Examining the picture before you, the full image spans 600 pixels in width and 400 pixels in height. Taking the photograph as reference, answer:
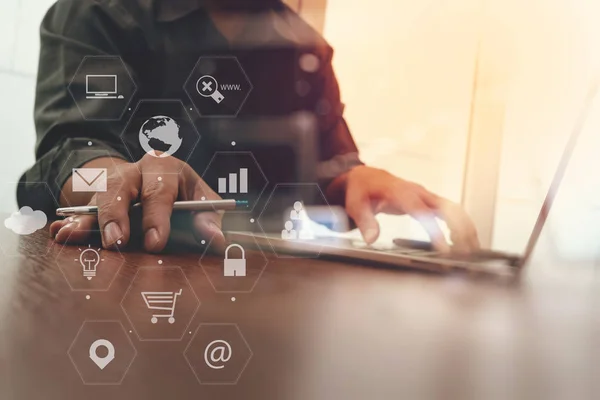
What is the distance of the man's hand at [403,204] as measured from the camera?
392 millimetres

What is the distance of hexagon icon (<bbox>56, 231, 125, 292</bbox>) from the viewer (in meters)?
0.33

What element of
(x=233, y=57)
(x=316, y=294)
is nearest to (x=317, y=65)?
(x=233, y=57)

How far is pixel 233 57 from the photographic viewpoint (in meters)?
0.37

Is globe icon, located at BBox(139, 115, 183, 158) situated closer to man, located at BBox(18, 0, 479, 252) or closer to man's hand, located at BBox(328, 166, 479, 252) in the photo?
man, located at BBox(18, 0, 479, 252)

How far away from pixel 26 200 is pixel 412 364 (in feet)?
0.89

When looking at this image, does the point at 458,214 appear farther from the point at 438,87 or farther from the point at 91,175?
the point at 91,175

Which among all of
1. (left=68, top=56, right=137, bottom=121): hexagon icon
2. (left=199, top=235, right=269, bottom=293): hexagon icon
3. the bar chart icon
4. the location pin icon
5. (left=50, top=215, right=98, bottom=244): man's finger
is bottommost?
the location pin icon

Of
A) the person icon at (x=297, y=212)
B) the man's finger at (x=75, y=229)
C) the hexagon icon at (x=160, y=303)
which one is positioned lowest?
the hexagon icon at (x=160, y=303)

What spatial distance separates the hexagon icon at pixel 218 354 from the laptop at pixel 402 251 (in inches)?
2.5

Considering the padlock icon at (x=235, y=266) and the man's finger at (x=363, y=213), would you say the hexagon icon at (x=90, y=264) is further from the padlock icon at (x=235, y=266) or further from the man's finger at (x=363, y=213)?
the man's finger at (x=363, y=213)

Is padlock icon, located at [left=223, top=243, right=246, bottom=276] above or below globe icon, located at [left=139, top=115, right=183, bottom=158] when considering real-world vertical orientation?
below

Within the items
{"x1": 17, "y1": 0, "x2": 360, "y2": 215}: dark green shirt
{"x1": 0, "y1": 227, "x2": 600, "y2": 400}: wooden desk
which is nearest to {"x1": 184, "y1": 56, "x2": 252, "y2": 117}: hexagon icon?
{"x1": 17, "y1": 0, "x2": 360, "y2": 215}: dark green shirt

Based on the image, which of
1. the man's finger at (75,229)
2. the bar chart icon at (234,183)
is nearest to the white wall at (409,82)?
the bar chart icon at (234,183)

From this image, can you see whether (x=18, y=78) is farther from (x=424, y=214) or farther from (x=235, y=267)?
(x=424, y=214)
